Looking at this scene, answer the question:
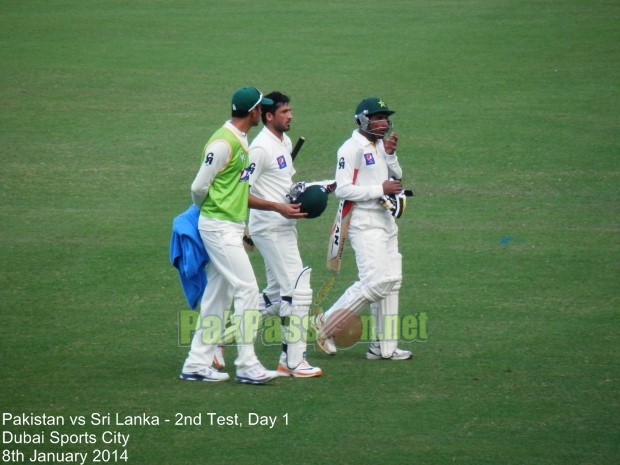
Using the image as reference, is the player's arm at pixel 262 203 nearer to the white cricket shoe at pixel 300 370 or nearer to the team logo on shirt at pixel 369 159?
the team logo on shirt at pixel 369 159

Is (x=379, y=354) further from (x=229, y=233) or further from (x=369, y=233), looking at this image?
(x=229, y=233)

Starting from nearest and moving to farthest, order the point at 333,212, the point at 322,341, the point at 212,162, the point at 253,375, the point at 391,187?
the point at 212,162, the point at 253,375, the point at 391,187, the point at 322,341, the point at 333,212

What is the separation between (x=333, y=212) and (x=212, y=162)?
20.2 feet

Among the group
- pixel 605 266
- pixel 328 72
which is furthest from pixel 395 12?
pixel 605 266

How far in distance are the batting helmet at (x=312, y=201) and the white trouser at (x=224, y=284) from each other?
59 centimetres

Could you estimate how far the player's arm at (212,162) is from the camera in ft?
28.5

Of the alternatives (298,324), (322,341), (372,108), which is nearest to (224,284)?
(298,324)

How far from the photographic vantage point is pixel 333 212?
48.3 feet

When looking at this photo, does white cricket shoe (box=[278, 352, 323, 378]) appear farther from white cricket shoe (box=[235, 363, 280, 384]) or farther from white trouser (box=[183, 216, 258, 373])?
white trouser (box=[183, 216, 258, 373])

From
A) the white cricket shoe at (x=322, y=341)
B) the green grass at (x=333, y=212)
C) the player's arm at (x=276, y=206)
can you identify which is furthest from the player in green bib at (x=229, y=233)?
the white cricket shoe at (x=322, y=341)

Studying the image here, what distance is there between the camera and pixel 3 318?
416 inches

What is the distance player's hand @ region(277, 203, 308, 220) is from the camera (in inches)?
356

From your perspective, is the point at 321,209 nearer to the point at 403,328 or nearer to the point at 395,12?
the point at 403,328

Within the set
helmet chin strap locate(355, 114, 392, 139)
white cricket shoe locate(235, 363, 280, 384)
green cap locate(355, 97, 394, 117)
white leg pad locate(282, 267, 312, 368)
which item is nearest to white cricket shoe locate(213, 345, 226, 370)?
white cricket shoe locate(235, 363, 280, 384)
